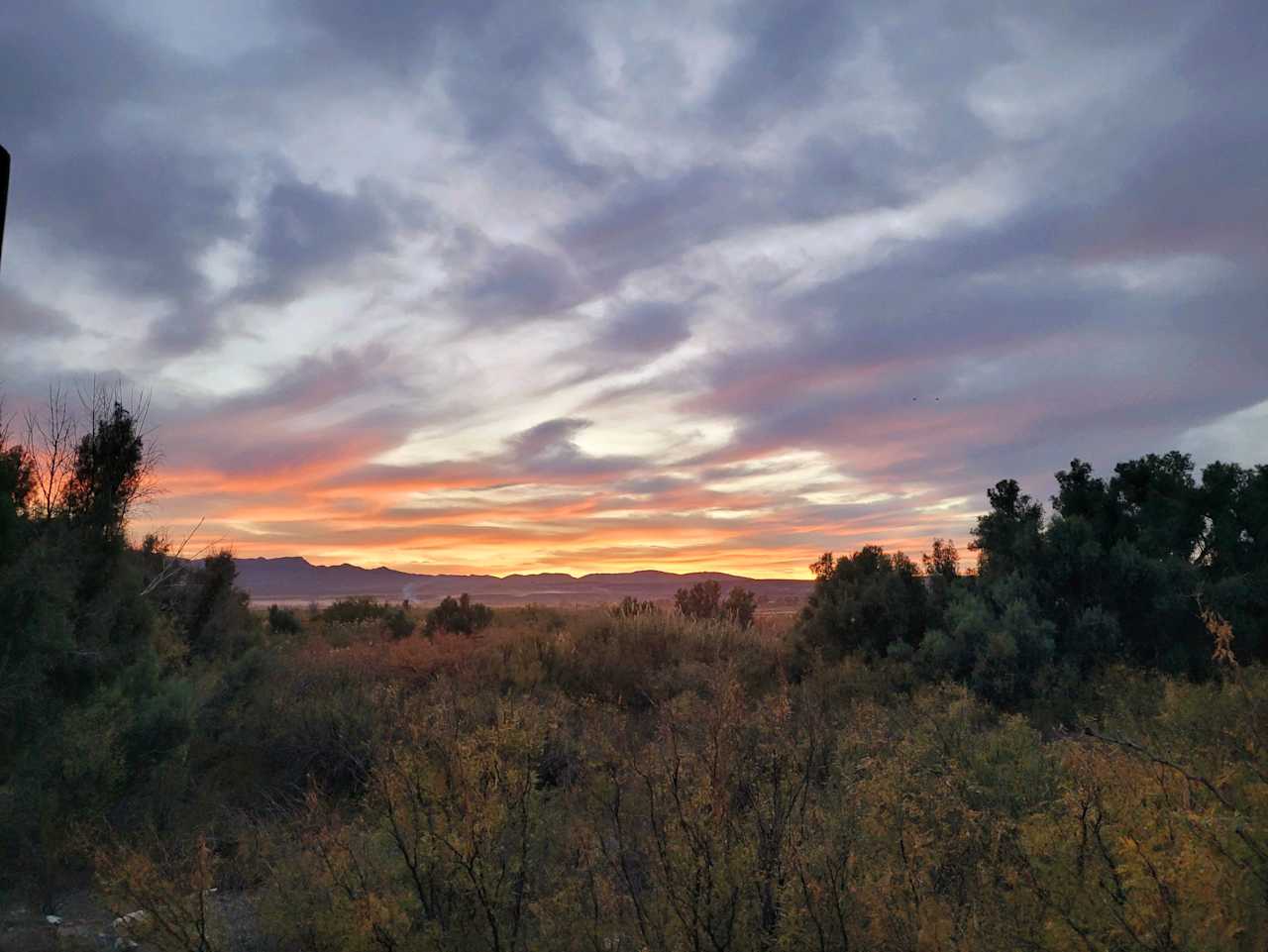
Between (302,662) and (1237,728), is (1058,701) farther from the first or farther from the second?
(302,662)

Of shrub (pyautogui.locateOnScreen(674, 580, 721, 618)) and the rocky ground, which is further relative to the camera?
shrub (pyautogui.locateOnScreen(674, 580, 721, 618))

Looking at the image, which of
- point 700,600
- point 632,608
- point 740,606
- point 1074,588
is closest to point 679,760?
point 1074,588

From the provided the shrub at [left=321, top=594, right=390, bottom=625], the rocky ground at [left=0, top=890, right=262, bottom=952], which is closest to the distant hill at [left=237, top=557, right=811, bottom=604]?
the shrub at [left=321, top=594, right=390, bottom=625]

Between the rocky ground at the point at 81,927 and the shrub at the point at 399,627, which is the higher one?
the shrub at the point at 399,627

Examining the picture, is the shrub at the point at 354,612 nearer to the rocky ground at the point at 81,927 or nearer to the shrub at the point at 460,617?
the shrub at the point at 460,617

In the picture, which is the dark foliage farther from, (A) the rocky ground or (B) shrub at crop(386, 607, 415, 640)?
(B) shrub at crop(386, 607, 415, 640)

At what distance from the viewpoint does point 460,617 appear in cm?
2900

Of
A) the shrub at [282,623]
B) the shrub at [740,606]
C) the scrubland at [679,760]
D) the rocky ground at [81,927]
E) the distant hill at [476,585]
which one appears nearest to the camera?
the scrubland at [679,760]

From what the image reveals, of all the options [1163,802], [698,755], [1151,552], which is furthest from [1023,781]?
[1151,552]

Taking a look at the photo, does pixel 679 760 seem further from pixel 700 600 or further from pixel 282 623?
pixel 282 623

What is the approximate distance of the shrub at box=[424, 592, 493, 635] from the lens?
27.9 m

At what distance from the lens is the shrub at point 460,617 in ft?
91.5

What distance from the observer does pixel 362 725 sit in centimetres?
1277

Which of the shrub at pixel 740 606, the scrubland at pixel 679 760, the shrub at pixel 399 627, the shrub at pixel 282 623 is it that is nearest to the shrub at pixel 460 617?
the shrub at pixel 399 627
